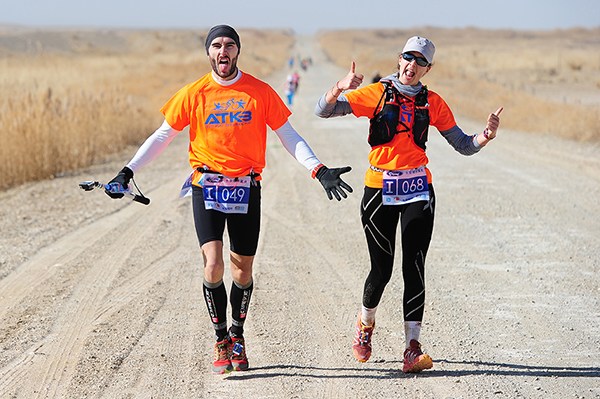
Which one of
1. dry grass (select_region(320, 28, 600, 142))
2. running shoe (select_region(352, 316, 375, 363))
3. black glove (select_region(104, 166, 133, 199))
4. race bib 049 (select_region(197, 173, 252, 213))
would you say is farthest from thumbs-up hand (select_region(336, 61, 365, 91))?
dry grass (select_region(320, 28, 600, 142))

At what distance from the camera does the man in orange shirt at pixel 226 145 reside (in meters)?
5.11

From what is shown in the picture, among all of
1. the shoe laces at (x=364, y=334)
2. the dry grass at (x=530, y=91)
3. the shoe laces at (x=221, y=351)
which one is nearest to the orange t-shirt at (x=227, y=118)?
the shoe laces at (x=221, y=351)

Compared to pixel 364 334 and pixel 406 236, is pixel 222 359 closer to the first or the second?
pixel 364 334

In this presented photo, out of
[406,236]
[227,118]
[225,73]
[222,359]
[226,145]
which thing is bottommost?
[222,359]

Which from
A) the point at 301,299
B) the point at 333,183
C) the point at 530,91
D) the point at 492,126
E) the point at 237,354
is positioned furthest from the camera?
the point at 530,91

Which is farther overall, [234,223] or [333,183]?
[234,223]

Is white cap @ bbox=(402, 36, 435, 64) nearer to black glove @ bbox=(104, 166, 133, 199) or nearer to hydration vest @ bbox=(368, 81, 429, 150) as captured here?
hydration vest @ bbox=(368, 81, 429, 150)

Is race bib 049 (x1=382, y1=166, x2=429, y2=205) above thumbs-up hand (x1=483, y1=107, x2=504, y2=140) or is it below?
below

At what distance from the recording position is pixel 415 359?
5285mm

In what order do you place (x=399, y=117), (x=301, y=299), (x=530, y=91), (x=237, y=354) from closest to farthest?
1. (x=399, y=117)
2. (x=237, y=354)
3. (x=301, y=299)
4. (x=530, y=91)

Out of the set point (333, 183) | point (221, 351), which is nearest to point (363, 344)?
point (221, 351)

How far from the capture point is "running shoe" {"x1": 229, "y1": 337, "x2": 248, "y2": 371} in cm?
545

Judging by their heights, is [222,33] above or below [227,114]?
above

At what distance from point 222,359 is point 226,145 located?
1.30m
